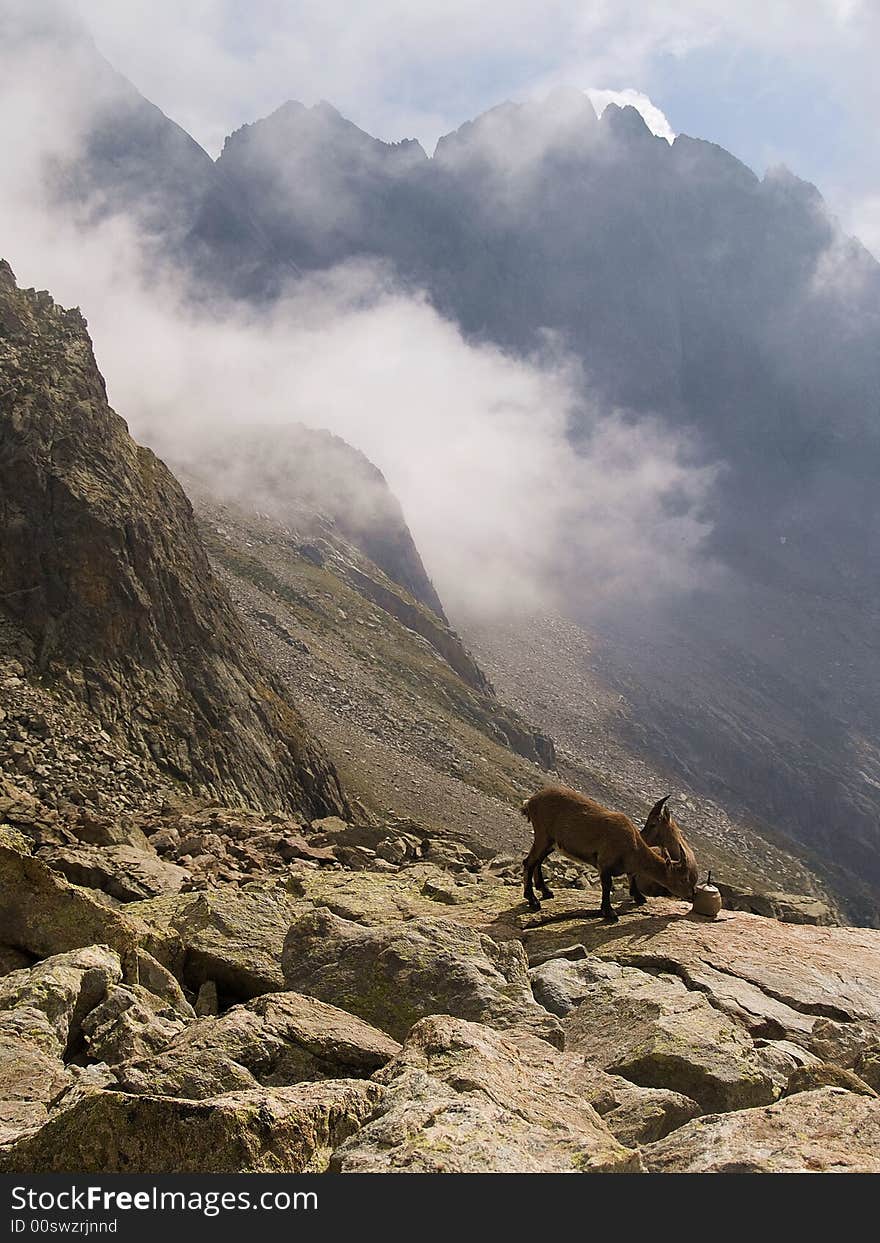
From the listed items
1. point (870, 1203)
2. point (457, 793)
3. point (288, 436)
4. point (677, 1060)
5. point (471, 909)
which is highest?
point (288, 436)

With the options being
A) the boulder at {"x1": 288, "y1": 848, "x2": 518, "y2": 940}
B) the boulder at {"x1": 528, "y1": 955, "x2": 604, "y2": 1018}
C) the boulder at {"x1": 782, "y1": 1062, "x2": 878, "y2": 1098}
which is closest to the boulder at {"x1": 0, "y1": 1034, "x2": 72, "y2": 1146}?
the boulder at {"x1": 528, "y1": 955, "x2": 604, "y2": 1018}

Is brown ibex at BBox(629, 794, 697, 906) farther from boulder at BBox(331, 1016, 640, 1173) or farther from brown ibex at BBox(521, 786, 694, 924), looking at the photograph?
boulder at BBox(331, 1016, 640, 1173)

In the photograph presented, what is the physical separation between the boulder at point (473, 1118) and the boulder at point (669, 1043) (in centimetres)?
136

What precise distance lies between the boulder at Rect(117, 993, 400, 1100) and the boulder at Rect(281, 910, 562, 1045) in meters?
0.93

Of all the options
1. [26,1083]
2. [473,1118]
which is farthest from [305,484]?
[473,1118]

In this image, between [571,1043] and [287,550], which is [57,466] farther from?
[287,550]

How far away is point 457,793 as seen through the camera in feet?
261

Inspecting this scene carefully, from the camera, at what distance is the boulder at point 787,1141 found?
572 centimetres

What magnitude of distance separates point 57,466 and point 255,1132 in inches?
1827

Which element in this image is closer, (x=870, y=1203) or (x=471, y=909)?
(x=870, y=1203)

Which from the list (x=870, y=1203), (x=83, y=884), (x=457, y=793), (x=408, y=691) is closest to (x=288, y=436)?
(x=408, y=691)

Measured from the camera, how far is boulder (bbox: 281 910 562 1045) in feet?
31.8

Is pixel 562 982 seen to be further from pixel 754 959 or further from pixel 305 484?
pixel 305 484

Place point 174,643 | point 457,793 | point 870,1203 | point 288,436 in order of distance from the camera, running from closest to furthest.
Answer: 1. point 870,1203
2. point 174,643
3. point 457,793
4. point 288,436
